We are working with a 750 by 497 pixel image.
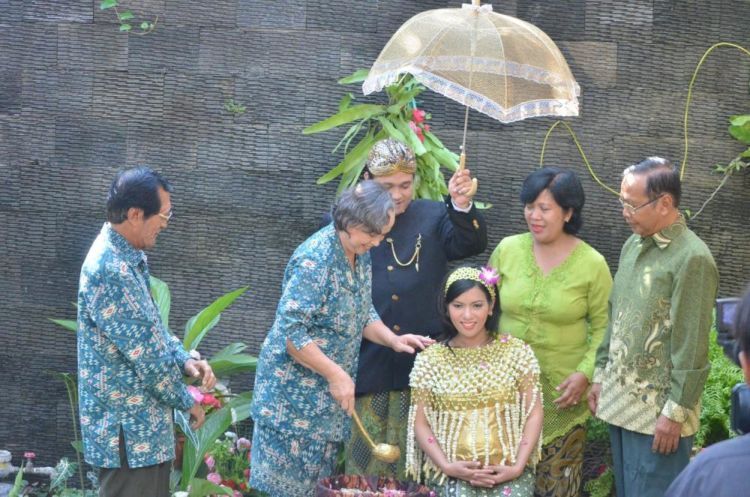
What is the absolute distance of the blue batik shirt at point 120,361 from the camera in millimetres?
4074

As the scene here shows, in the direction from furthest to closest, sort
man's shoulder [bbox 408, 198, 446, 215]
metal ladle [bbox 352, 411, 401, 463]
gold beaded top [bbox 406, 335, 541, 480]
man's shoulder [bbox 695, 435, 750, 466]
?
1. man's shoulder [bbox 408, 198, 446, 215]
2. gold beaded top [bbox 406, 335, 541, 480]
3. metal ladle [bbox 352, 411, 401, 463]
4. man's shoulder [bbox 695, 435, 750, 466]

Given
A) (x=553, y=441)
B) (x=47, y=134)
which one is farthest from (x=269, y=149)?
(x=553, y=441)

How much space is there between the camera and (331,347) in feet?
14.7

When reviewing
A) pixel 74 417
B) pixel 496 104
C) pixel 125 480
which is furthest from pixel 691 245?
pixel 74 417

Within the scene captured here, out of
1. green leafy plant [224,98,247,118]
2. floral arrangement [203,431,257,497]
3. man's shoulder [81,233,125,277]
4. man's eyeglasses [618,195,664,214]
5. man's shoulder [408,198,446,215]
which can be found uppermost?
green leafy plant [224,98,247,118]

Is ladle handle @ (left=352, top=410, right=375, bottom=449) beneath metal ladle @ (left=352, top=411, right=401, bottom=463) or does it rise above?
above

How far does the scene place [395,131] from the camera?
5398mm

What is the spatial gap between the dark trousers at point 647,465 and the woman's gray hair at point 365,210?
122 cm

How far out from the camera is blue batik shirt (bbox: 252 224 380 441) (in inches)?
173

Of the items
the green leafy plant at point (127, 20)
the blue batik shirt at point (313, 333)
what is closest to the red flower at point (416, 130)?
the blue batik shirt at point (313, 333)

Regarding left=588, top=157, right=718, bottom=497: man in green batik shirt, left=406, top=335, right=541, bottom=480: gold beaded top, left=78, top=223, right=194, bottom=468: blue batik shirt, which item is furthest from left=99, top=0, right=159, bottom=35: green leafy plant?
left=588, top=157, right=718, bottom=497: man in green batik shirt

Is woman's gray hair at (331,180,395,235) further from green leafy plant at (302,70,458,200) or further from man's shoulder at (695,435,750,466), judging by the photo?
man's shoulder at (695,435,750,466)

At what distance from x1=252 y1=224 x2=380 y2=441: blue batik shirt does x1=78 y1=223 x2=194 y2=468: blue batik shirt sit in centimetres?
42

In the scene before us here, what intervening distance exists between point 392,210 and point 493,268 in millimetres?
701
